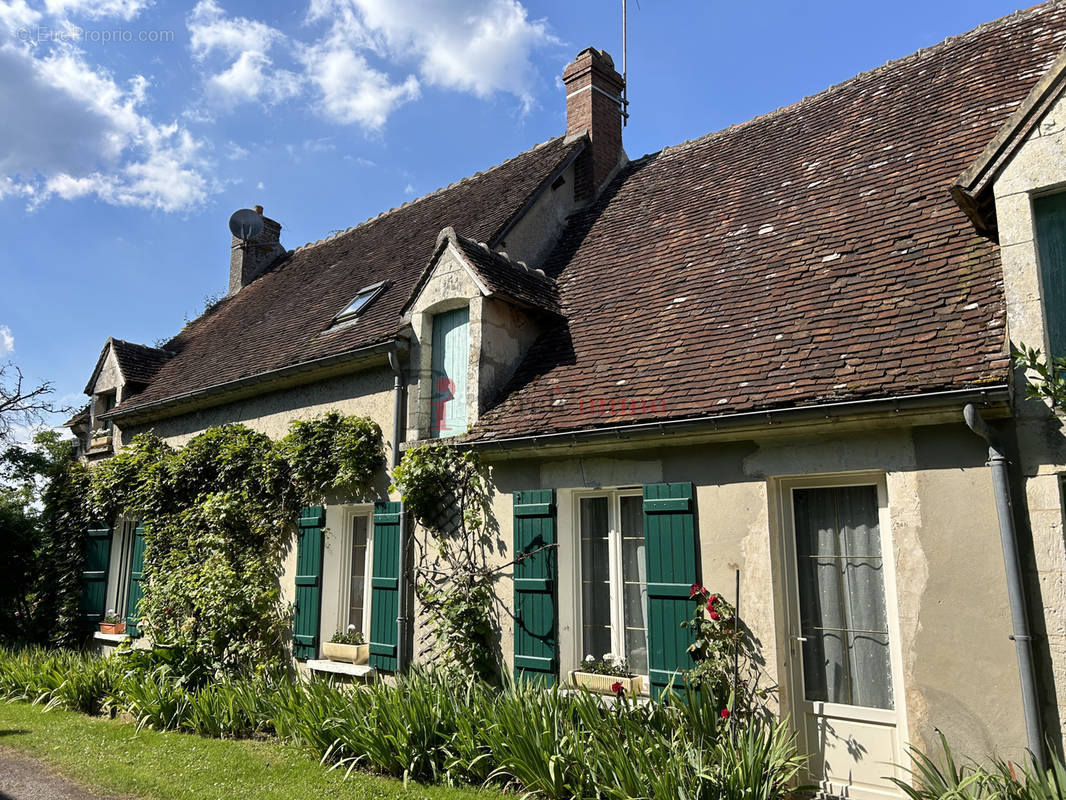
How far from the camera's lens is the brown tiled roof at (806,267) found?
18.7 ft

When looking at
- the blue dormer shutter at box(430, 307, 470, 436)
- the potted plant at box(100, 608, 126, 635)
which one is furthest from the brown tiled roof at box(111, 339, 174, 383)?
the blue dormer shutter at box(430, 307, 470, 436)

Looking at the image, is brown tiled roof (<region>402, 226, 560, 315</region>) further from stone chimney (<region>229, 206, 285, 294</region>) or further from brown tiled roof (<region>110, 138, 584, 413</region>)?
stone chimney (<region>229, 206, 285, 294</region>)

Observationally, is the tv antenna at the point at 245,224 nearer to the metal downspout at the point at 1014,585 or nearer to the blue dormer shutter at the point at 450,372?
the blue dormer shutter at the point at 450,372

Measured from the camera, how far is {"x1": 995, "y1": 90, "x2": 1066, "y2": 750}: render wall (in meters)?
4.63

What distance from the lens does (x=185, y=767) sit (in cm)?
644

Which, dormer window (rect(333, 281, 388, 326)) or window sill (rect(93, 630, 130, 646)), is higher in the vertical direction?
dormer window (rect(333, 281, 388, 326))

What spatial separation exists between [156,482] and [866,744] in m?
9.44

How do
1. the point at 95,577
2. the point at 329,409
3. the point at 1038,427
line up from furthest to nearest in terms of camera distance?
the point at 95,577
the point at 329,409
the point at 1038,427

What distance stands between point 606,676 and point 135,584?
27.0 feet

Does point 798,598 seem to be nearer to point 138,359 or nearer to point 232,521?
point 232,521

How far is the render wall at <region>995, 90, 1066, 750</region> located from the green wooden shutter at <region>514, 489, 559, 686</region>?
361 cm

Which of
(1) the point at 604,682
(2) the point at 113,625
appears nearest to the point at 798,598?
(1) the point at 604,682

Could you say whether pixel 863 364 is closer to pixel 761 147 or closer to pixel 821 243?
pixel 821 243

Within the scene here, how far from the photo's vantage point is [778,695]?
5.46m
